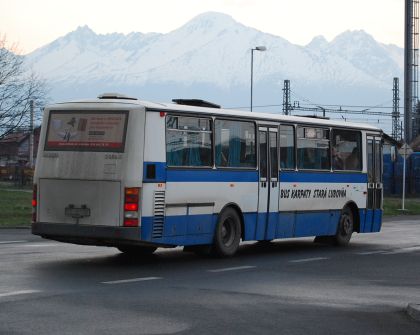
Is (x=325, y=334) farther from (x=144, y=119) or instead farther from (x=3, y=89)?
(x=3, y=89)

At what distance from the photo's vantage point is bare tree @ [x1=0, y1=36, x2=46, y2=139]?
60.0 meters

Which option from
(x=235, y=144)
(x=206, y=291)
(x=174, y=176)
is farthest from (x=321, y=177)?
(x=206, y=291)

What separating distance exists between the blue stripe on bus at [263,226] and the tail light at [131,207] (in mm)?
152

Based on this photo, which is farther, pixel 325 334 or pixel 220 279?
pixel 220 279

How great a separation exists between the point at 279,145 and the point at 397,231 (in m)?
10.2

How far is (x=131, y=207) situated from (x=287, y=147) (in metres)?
5.04

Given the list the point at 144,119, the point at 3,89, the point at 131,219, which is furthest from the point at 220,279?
the point at 3,89

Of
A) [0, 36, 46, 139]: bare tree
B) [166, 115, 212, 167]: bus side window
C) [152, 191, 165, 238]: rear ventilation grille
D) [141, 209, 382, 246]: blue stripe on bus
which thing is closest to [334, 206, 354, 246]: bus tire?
[141, 209, 382, 246]: blue stripe on bus

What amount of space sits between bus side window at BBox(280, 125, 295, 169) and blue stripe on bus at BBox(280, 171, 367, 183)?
0.56 ft

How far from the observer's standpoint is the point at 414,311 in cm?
1117

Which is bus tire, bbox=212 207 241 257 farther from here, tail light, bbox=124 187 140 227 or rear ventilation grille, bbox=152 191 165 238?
tail light, bbox=124 187 140 227

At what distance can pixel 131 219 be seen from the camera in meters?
16.3

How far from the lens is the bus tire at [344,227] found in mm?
22375

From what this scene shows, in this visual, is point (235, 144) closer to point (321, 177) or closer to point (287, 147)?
point (287, 147)
